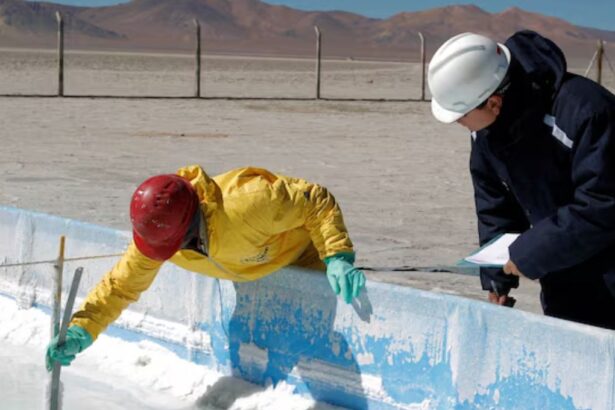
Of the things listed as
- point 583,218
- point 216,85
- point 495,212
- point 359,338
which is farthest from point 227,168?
point 216,85

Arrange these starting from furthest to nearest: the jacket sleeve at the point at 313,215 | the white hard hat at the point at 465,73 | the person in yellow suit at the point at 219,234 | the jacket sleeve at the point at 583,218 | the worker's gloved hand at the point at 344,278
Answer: the jacket sleeve at the point at 313,215
the worker's gloved hand at the point at 344,278
the person in yellow suit at the point at 219,234
the white hard hat at the point at 465,73
the jacket sleeve at the point at 583,218

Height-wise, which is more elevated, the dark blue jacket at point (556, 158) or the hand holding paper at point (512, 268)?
the dark blue jacket at point (556, 158)

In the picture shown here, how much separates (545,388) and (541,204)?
641mm

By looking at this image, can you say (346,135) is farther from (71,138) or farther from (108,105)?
(108,105)

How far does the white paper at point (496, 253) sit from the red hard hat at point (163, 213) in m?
1.08

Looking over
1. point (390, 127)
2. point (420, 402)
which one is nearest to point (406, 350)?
point (420, 402)

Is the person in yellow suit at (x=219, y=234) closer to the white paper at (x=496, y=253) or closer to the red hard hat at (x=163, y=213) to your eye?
the red hard hat at (x=163, y=213)

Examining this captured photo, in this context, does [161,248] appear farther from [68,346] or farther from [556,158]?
[556,158]

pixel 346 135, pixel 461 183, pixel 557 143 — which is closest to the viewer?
pixel 557 143

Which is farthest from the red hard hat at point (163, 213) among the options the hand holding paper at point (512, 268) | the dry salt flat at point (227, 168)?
the hand holding paper at point (512, 268)

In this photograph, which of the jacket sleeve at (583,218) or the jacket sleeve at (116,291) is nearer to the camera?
the jacket sleeve at (583,218)

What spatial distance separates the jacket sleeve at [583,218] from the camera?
3656mm

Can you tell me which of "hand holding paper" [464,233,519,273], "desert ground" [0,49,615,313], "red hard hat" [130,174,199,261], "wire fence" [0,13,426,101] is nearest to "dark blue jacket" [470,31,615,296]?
"hand holding paper" [464,233,519,273]

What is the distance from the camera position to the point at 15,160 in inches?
508
